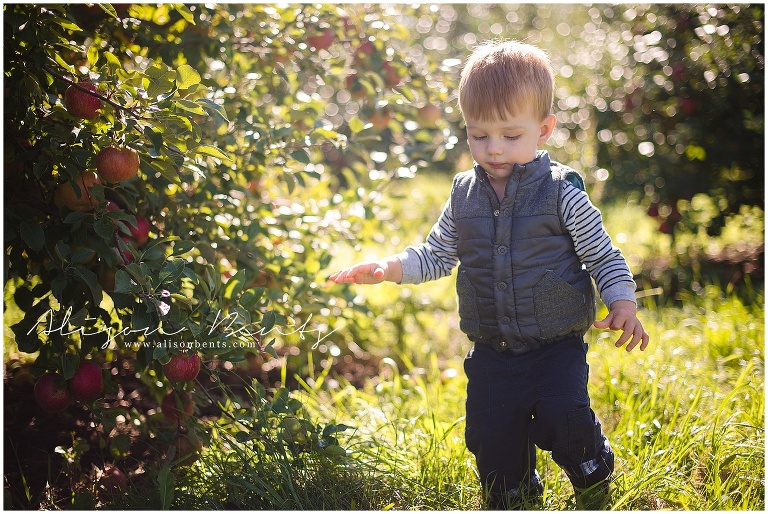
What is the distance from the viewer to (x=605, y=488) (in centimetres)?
186

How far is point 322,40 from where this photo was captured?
252cm

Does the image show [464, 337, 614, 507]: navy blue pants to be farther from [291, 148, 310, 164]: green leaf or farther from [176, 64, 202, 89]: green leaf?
[176, 64, 202, 89]: green leaf

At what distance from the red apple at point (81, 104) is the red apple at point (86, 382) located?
65 cm

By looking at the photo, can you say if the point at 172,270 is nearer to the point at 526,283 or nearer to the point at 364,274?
the point at 364,274

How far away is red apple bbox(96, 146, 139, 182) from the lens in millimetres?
1671

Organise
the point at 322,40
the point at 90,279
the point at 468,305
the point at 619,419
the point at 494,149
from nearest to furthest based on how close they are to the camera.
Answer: the point at 90,279
the point at 494,149
the point at 468,305
the point at 619,419
the point at 322,40

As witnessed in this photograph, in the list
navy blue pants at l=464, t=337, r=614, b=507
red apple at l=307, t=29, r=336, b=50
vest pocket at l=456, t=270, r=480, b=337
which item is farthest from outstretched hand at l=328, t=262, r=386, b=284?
red apple at l=307, t=29, r=336, b=50

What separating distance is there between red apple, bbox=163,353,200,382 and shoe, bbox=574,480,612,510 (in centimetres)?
107

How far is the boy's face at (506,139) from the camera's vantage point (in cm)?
182

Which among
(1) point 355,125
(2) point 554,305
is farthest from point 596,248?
(1) point 355,125

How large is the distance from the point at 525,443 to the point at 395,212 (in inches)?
131

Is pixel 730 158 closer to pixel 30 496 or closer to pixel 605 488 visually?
pixel 605 488

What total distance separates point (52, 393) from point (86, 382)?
0.09m

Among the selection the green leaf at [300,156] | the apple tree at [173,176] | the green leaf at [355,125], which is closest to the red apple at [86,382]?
the apple tree at [173,176]
